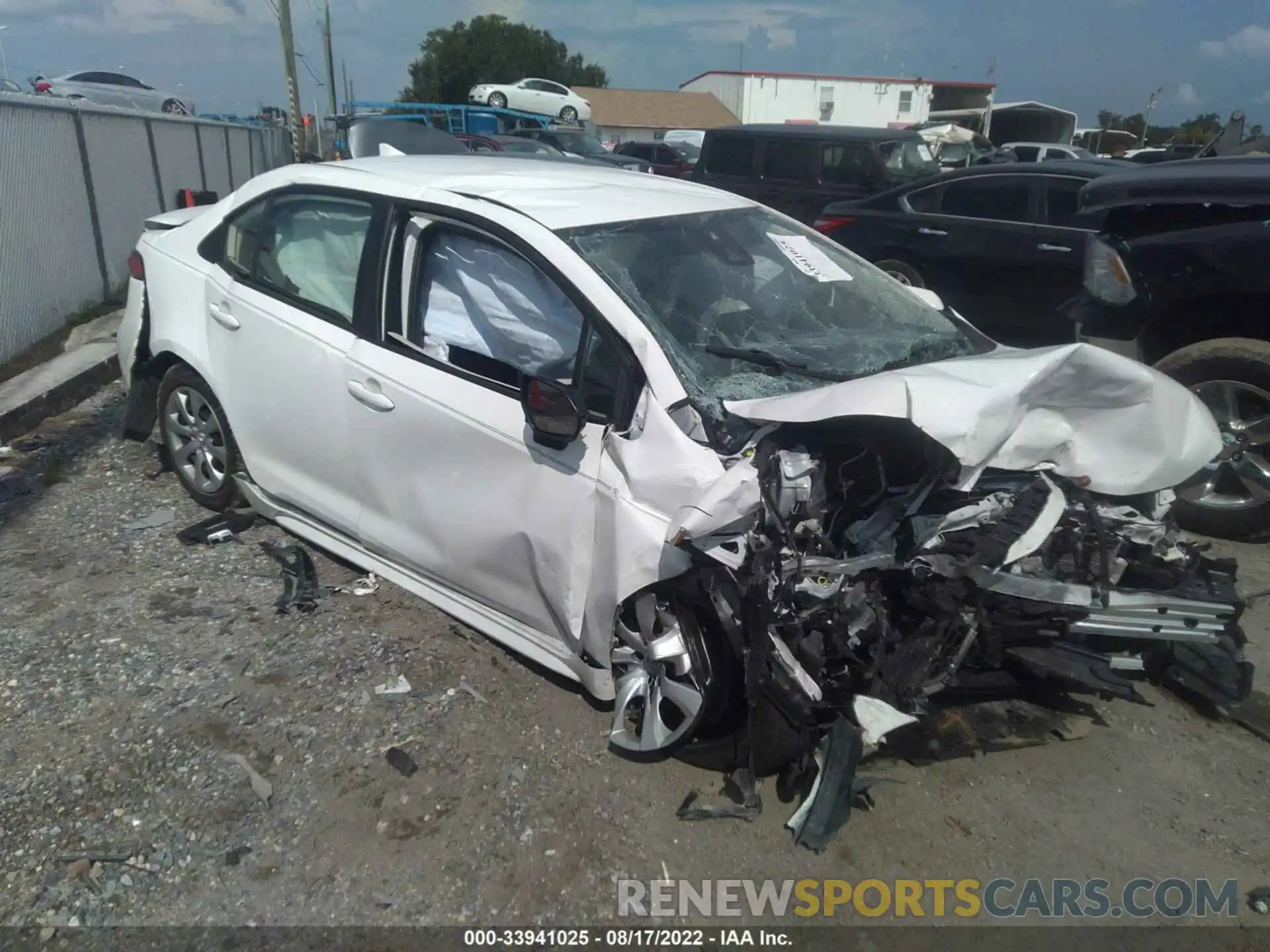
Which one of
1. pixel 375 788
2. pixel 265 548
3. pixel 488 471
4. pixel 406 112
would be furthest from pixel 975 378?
pixel 406 112

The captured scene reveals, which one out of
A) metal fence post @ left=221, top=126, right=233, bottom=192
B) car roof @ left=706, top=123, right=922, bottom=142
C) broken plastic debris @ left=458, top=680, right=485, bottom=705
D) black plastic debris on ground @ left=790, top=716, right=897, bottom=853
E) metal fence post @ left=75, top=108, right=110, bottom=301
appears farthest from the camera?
metal fence post @ left=221, top=126, right=233, bottom=192

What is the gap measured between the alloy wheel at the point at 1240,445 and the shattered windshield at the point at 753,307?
1.60 meters

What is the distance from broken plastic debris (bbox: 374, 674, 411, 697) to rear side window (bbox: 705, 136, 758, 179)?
33.3 ft

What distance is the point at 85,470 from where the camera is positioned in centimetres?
545

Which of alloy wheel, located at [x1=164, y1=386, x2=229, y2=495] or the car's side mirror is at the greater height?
the car's side mirror

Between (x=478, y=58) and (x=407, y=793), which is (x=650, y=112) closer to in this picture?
(x=478, y=58)

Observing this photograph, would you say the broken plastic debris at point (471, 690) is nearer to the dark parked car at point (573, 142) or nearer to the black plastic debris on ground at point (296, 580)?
the black plastic debris on ground at point (296, 580)

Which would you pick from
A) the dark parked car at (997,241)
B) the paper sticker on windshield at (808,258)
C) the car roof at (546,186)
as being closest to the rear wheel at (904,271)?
the dark parked car at (997,241)

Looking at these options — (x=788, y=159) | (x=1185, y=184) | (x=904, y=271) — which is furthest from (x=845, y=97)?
(x=1185, y=184)

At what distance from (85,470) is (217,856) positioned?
3.49 metres

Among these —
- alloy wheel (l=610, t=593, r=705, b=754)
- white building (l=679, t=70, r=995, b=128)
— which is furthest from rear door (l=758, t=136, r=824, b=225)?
white building (l=679, t=70, r=995, b=128)

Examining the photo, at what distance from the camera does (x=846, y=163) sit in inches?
459

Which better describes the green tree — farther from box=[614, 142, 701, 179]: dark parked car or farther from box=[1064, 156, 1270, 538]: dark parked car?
box=[1064, 156, 1270, 538]: dark parked car

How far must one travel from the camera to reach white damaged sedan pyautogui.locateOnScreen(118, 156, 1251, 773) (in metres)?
2.85
